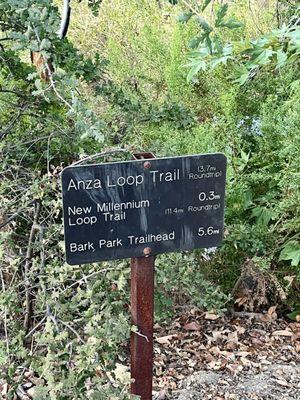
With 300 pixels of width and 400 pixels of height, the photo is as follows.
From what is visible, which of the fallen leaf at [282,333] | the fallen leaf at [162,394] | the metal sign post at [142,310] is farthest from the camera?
the fallen leaf at [282,333]

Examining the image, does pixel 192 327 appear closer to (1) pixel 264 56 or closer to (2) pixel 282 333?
(2) pixel 282 333

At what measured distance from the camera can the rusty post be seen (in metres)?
1.68

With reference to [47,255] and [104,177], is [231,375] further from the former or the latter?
[104,177]

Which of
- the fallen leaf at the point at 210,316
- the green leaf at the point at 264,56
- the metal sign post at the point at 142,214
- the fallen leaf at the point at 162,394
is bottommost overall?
the fallen leaf at the point at 162,394

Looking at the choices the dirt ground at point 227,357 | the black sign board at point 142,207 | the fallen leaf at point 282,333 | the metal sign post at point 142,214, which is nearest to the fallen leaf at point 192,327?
the dirt ground at point 227,357

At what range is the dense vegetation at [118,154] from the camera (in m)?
1.54

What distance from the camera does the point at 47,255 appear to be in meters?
1.85

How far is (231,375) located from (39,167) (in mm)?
1348

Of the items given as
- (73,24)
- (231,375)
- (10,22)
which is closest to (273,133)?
(231,375)

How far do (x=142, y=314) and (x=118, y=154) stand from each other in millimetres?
632

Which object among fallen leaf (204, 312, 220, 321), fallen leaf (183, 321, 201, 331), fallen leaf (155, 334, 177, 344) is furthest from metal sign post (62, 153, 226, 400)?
fallen leaf (204, 312, 220, 321)

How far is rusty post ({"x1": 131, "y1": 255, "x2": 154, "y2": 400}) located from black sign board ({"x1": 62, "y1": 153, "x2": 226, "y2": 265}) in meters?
0.06

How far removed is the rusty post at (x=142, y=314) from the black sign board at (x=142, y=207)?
0.06m

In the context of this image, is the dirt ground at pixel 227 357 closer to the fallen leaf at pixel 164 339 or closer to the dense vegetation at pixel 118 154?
the fallen leaf at pixel 164 339
